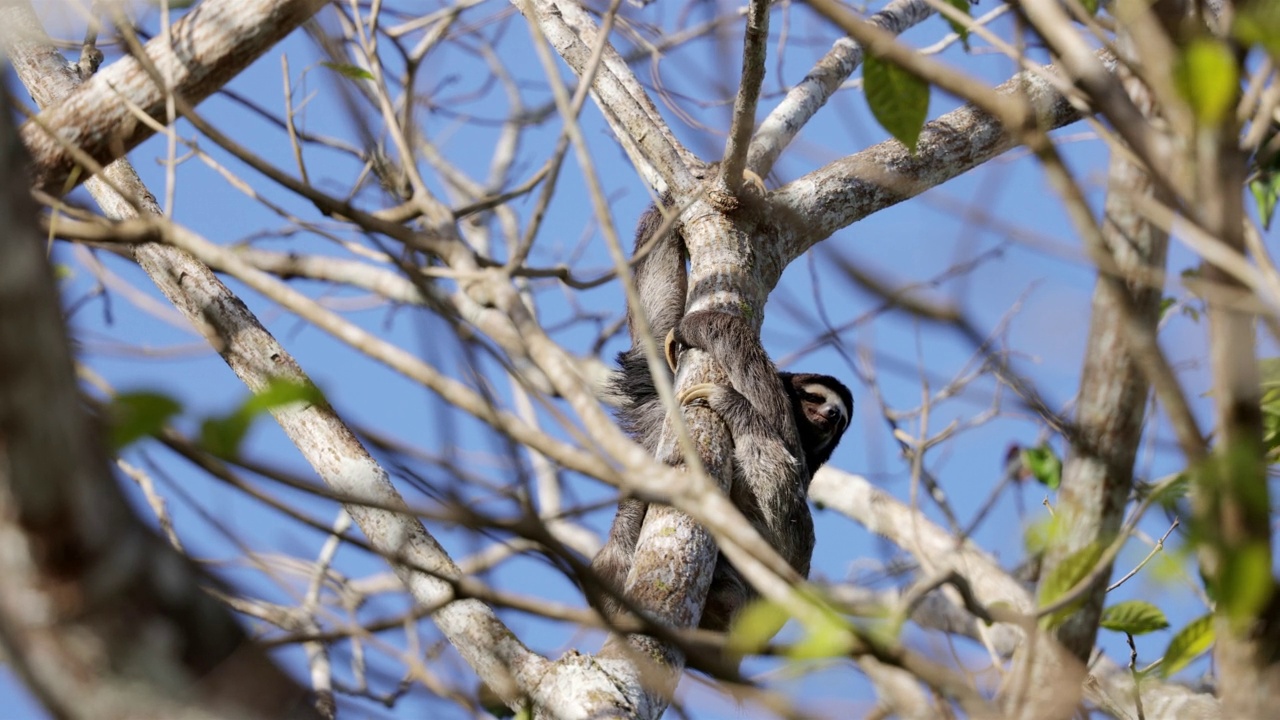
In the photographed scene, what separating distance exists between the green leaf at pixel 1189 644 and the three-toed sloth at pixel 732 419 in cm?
250

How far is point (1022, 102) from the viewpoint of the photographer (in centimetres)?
179

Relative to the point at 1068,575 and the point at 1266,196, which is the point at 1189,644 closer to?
the point at 1068,575

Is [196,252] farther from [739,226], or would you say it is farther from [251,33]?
[739,226]

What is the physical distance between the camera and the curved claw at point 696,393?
5.25m

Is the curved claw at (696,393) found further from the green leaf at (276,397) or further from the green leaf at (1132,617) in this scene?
the green leaf at (276,397)

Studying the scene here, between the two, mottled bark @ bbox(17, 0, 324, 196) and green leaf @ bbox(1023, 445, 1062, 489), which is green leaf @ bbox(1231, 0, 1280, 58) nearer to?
mottled bark @ bbox(17, 0, 324, 196)

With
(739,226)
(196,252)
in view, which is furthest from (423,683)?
(739,226)

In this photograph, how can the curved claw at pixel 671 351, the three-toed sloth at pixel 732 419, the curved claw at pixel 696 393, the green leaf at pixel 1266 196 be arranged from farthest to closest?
the curved claw at pixel 671 351, the green leaf at pixel 1266 196, the three-toed sloth at pixel 732 419, the curved claw at pixel 696 393

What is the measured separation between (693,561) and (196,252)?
2400 millimetres

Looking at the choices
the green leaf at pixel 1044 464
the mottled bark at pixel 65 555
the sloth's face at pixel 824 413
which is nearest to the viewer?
the mottled bark at pixel 65 555

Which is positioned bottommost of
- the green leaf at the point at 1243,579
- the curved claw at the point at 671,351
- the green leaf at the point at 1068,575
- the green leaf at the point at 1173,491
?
the green leaf at the point at 1243,579

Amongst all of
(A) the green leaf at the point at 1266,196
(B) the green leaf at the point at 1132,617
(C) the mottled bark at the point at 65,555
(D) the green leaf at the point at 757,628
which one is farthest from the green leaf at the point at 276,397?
(A) the green leaf at the point at 1266,196

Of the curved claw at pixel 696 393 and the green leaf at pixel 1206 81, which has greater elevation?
the curved claw at pixel 696 393

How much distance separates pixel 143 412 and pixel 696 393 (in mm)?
3782
